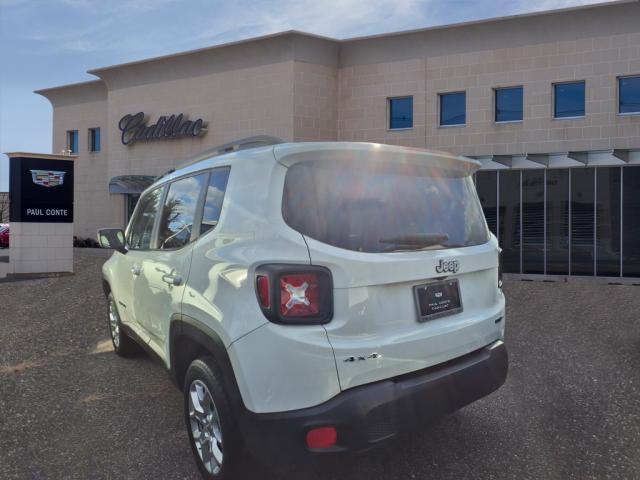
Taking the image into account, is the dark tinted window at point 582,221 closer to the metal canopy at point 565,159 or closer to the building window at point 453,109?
the metal canopy at point 565,159

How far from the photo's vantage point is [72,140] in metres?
28.5

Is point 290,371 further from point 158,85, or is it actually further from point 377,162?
point 158,85

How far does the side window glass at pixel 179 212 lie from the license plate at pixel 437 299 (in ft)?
4.91

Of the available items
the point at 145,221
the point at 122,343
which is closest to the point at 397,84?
the point at 122,343

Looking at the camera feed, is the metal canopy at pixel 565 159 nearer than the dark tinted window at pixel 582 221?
Yes

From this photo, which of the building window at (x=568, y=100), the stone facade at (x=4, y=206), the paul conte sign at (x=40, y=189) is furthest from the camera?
the stone facade at (x=4, y=206)

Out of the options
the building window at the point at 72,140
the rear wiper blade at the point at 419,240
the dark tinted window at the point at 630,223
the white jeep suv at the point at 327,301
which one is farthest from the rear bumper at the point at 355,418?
the building window at the point at 72,140

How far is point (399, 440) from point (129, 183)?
2237cm

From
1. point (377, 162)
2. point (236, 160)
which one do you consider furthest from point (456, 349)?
point (236, 160)

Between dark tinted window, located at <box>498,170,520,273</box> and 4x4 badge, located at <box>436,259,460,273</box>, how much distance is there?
15210 millimetres

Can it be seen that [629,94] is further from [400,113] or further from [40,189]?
[40,189]

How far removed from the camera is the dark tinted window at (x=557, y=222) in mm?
16844

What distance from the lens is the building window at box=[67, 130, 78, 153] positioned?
1113 inches

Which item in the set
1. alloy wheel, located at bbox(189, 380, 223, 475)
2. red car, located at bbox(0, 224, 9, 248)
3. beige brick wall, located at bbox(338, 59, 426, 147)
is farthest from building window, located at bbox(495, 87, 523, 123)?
red car, located at bbox(0, 224, 9, 248)
